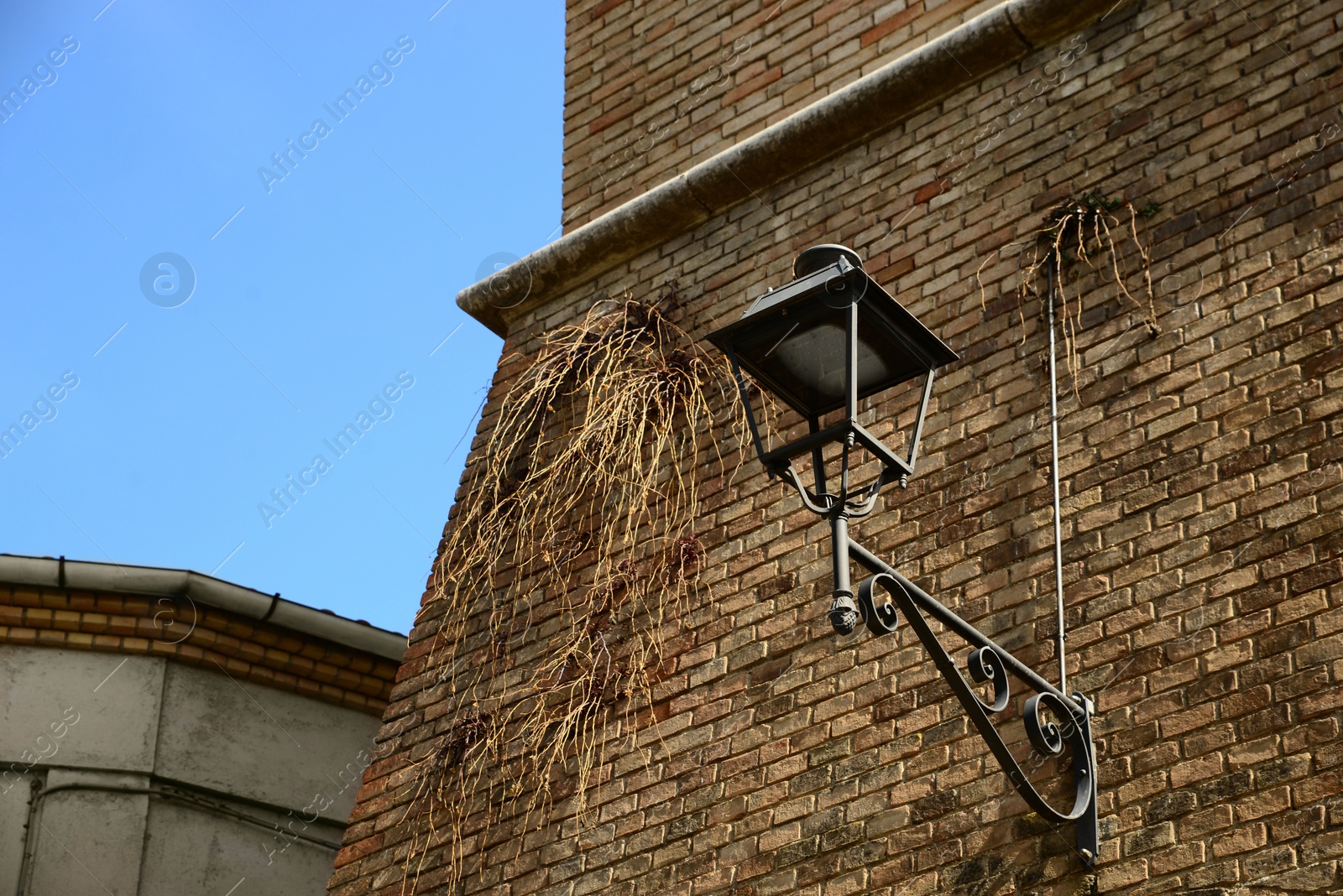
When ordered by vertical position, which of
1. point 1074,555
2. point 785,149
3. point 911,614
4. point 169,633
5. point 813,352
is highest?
point 785,149

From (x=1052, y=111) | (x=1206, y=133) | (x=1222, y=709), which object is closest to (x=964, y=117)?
(x=1052, y=111)

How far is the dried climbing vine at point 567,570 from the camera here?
5.81m

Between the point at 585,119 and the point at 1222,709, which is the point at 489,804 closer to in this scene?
the point at 1222,709

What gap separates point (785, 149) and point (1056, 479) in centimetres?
206

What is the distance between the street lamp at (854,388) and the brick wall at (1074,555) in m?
0.39

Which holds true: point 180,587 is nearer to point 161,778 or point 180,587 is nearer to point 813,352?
point 161,778

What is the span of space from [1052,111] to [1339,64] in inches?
39.7

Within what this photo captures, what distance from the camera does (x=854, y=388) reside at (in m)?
4.05

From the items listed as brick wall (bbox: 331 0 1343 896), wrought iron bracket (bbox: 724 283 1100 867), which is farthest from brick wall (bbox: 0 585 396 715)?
wrought iron bracket (bbox: 724 283 1100 867)

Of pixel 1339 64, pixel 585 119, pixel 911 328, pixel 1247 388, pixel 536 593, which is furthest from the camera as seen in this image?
pixel 585 119

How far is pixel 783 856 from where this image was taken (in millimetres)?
4973

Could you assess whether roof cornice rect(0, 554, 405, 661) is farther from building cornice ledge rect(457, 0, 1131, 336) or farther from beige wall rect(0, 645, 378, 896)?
building cornice ledge rect(457, 0, 1131, 336)

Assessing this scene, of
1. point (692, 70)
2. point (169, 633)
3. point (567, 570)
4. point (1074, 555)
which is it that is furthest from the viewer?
point (169, 633)

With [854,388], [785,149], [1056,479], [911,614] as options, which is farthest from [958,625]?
[785,149]
